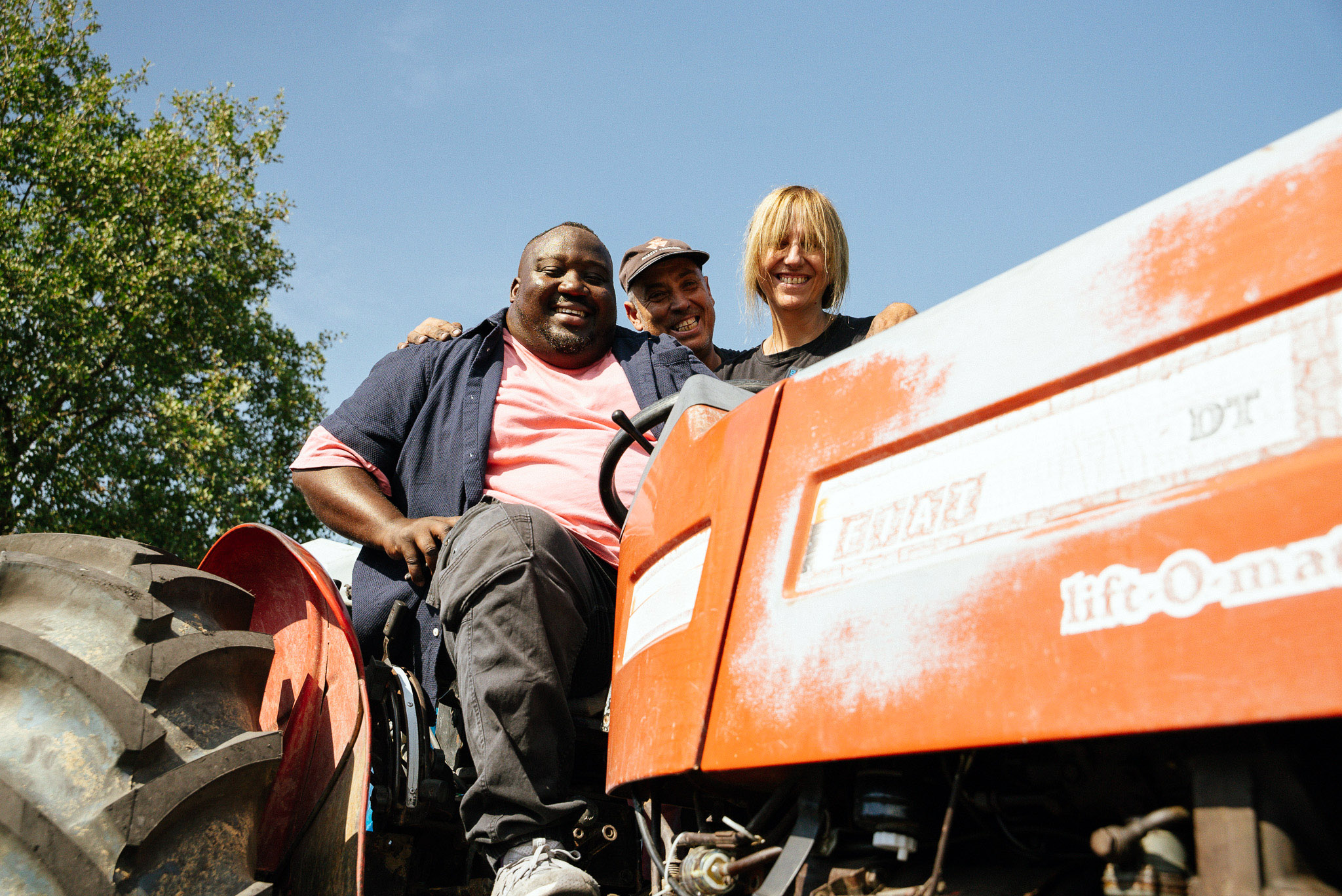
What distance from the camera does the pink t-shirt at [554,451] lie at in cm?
253

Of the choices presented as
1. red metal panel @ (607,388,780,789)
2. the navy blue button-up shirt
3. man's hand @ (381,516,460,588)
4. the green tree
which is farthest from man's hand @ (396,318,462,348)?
the green tree

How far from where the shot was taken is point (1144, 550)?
3.05 ft

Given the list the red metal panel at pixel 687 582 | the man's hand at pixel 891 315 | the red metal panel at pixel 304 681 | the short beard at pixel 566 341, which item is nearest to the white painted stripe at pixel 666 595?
the red metal panel at pixel 687 582

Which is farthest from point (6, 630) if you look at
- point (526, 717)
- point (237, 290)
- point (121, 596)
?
point (237, 290)

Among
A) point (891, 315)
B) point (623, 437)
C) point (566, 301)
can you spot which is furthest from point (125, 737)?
point (891, 315)

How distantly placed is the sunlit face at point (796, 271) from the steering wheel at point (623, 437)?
1953 mm

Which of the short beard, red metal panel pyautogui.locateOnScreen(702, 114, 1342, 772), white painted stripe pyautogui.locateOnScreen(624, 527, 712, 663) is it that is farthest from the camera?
the short beard

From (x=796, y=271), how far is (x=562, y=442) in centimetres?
176

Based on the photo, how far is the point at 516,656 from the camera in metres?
1.91

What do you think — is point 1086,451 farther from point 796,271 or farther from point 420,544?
point 796,271

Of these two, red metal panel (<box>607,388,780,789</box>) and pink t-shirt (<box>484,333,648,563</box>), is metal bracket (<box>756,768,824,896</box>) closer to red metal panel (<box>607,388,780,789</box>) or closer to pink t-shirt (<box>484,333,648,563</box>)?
red metal panel (<box>607,388,780,789</box>)

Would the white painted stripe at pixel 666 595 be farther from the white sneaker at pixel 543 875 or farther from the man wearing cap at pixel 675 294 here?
the man wearing cap at pixel 675 294

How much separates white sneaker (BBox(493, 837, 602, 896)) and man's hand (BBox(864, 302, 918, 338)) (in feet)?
7.63

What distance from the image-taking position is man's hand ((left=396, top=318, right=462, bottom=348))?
3174mm
